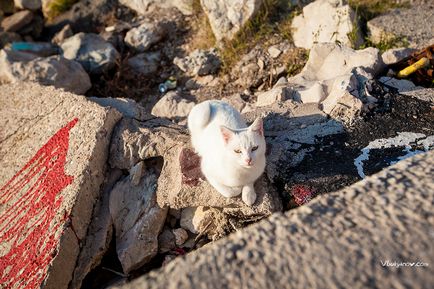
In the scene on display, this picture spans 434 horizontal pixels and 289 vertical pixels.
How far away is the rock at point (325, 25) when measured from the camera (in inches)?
189

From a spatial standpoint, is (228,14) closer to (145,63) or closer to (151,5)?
(145,63)

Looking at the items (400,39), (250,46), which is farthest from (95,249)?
(400,39)

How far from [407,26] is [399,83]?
1.18 meters

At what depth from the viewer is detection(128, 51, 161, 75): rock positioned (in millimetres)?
6070

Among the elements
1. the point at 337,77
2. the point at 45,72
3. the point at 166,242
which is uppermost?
the point at 337,77

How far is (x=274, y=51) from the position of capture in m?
5.37

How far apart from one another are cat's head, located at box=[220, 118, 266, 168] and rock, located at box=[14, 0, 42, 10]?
231 inches

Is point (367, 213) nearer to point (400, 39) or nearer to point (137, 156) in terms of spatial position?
point (137, 156)

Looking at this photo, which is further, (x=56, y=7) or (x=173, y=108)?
(x=56, y=7)

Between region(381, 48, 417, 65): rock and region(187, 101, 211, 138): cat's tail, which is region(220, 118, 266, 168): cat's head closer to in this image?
region(187, 101, 211, 138): cat's tail

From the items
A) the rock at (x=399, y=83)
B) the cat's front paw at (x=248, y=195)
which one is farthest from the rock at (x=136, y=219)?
the rock at (x=399, y=83)

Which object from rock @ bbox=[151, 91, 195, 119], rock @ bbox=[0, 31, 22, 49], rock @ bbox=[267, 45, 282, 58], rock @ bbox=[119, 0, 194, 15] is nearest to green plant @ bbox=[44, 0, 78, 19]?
rock @ bbox=[0, 31, 22, 49]

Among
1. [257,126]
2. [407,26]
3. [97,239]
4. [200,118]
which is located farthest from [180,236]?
[407,26]

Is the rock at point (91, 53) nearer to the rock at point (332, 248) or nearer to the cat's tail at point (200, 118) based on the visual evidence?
the cat's tail at point (200, 118)
